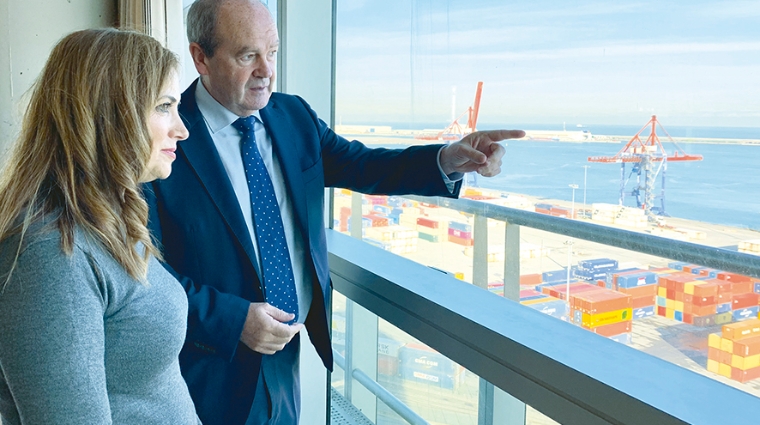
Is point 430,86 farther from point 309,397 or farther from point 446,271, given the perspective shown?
point 309,397

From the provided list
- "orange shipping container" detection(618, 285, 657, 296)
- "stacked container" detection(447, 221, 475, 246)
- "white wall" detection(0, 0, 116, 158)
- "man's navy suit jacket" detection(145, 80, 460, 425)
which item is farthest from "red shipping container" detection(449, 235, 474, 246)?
"white wall" detection(0, 0, 116, 158)

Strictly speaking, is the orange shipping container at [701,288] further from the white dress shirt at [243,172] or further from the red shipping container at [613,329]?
the white dress shirt at [243,172]

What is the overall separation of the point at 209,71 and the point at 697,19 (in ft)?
3.81

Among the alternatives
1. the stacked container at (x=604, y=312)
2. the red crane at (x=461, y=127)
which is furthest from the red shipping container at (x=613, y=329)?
the red crane at (x=461, y=127)

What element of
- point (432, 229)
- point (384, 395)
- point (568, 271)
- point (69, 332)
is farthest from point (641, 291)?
point (384, 395)

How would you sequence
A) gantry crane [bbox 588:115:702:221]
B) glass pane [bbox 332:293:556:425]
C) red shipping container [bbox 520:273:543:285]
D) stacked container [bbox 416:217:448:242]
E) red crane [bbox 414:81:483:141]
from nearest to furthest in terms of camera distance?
gantry crane [bbox 588:115:702:221], red shipping container [bbox 520:273:543:285], red crane [bbox 414:81:483:141], stacked container [bbox 416:217:448:242], glass pane [bbox 332:293:556:425]

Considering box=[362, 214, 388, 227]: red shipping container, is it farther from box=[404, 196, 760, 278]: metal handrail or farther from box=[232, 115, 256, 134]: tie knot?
box=[232, 115, 256, 134]: tie knot

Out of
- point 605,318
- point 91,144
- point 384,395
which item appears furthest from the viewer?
point 384,395

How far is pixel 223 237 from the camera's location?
4.95 feet

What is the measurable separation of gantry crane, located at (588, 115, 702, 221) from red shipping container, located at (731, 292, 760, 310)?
9.1 inches

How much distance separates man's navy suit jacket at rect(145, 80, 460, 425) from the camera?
1.46 meters

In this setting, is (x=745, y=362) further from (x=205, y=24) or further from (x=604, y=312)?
(x=205, y=24)

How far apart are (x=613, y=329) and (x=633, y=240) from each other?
0.23 metres

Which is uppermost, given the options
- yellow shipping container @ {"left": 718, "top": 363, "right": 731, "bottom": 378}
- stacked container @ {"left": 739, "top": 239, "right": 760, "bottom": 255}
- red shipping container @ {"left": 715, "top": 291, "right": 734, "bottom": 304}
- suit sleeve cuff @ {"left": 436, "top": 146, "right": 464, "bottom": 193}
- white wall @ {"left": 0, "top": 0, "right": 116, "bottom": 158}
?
white wall @ {"left": 0, "top": 0, "right": 116, "bottom": 158}
